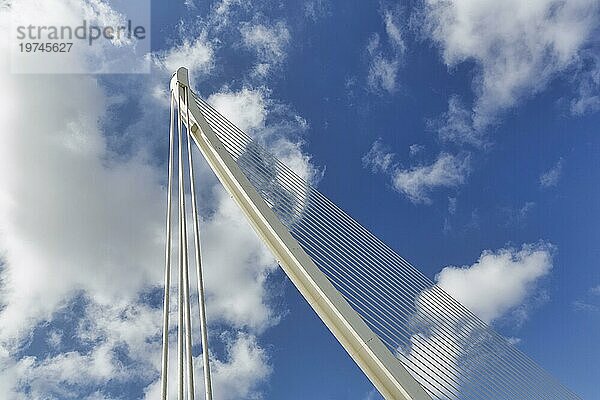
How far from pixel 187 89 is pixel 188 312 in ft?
22.4

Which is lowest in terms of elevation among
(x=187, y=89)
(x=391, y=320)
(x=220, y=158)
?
(x=391, y=320)

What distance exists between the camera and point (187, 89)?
13359 millimetres

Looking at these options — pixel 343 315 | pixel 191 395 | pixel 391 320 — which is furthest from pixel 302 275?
pixel 191 395

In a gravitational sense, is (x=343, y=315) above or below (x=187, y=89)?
below

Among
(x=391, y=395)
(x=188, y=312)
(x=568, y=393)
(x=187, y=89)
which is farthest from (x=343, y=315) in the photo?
(x=187, y=89)

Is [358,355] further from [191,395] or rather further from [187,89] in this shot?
[187,89]

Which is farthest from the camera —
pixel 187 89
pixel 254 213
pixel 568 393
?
pixel 187 89

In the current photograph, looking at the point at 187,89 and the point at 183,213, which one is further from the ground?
the point at 187,89

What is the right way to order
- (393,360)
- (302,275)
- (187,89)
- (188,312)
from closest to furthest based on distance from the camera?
(188,312) → (393,360) → (302,275) → (187,89)

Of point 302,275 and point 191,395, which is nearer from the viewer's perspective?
point 191,395

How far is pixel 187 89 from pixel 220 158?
269 cm

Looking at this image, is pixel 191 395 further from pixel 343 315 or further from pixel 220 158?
pixel 220 158

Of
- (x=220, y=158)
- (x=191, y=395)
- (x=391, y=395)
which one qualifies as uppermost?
(x=220, y=158)

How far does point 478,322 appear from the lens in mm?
12805
